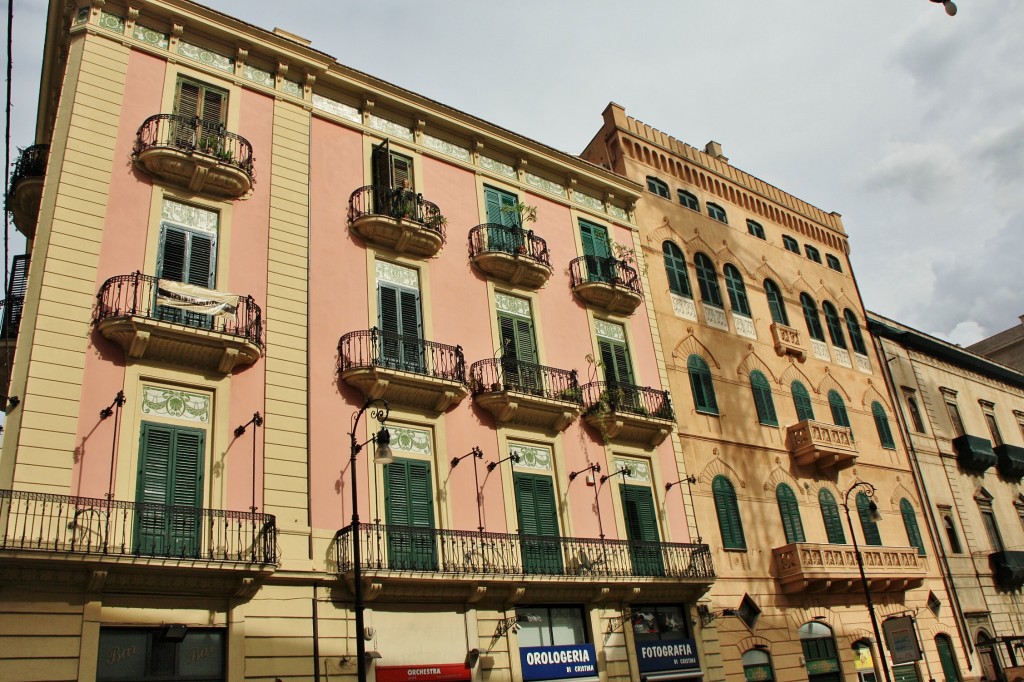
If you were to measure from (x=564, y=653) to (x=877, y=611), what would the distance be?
43.7ft

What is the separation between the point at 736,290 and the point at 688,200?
3863 mm

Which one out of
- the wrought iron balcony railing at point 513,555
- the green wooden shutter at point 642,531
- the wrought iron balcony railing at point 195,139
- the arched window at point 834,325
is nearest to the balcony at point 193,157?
the wrought iron balcony railing at point 195,139

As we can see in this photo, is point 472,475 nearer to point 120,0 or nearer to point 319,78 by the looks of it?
point 319,78

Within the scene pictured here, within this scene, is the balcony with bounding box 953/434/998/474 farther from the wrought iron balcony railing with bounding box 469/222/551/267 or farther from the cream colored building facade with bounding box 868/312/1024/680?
the wrought iron balcony railing with bounding box 469/222/551/267

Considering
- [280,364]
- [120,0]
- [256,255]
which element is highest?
[120,0]

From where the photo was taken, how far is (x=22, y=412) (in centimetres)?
1513

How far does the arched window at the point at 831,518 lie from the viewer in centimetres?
2838

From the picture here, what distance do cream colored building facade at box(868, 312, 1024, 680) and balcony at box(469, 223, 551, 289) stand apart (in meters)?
18.2

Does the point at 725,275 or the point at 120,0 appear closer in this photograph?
the point at 120,0

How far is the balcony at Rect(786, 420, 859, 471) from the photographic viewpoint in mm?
28641

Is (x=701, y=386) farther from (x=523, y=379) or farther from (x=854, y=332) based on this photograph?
(x=854, y=332)

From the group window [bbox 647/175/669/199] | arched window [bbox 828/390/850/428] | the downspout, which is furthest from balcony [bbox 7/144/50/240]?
the downspout

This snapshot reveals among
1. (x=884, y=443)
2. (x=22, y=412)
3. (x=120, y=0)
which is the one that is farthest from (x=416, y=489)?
(x=884, y=443)

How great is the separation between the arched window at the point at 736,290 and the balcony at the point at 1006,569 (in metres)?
14.0
